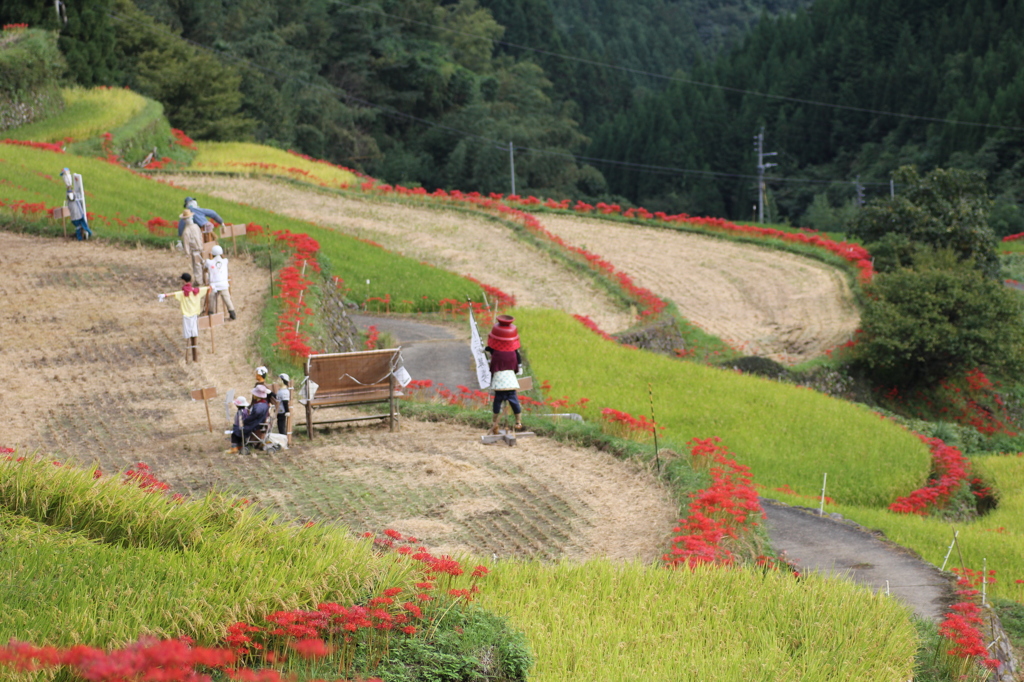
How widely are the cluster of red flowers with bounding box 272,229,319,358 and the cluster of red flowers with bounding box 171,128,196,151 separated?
22.4m

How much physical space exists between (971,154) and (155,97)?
53412 mm

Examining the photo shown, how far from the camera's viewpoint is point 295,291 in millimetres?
20672

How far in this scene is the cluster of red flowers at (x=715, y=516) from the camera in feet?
34.1

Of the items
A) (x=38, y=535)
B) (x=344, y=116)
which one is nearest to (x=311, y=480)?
(x=38, y=535)

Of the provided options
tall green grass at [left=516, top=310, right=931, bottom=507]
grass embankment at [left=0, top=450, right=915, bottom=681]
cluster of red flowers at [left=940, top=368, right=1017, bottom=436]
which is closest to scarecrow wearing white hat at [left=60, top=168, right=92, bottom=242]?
tall green grass at [left=516, top=310, right=931, bottom=507]

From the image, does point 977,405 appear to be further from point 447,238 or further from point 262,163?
point 262,163

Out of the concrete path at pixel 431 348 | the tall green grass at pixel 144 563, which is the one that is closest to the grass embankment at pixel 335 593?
the tall green grass at pixel 144 563

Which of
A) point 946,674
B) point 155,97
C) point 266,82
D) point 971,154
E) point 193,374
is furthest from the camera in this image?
point 971,154

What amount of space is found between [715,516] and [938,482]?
8557 mm

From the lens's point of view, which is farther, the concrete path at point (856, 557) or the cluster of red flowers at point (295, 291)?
the cluster of red flowers at point (295, 291)

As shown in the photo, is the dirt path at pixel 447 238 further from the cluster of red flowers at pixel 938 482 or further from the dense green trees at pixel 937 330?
the cluster of red flowers at pixel 938 482

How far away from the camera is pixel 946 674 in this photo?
938cm

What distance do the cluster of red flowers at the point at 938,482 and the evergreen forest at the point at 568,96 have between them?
39736mm

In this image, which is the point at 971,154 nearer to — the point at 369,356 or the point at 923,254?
the point at 923,254
